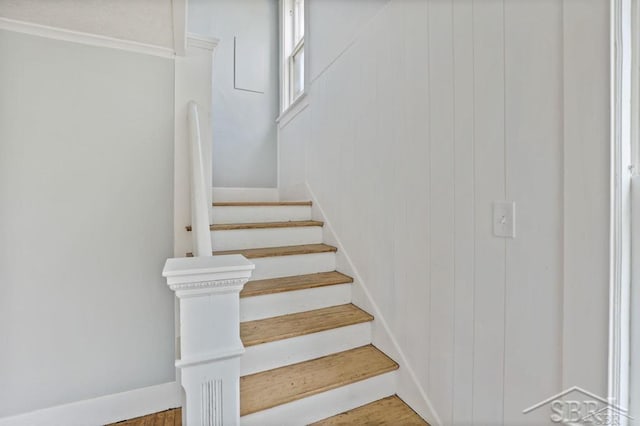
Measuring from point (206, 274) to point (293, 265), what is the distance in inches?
47.1

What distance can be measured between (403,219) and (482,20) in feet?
2.79

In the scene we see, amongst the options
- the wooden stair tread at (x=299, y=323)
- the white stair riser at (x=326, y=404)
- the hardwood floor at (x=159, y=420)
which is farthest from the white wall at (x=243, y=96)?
the white stair riser at (x=326, y=404)

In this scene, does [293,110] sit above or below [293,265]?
above

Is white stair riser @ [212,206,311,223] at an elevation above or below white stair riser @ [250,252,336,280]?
above

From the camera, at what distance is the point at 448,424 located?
124cm

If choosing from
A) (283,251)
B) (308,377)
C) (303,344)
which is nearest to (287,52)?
(283,251)

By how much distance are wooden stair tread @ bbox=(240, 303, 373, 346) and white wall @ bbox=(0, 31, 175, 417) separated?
0.62 meters

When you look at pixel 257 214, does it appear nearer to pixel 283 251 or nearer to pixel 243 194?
pixel 283 251

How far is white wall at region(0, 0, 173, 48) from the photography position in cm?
135

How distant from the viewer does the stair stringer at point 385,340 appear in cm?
136

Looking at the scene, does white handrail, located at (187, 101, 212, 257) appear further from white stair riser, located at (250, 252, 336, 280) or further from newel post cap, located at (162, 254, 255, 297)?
white stair riser, located at (250, 252, 336, 280)

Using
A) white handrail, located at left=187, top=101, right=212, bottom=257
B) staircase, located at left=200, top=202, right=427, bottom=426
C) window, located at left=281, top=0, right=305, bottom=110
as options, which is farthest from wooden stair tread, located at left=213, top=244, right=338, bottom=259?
window, located at left=281, top=0, right=305, bottom=110

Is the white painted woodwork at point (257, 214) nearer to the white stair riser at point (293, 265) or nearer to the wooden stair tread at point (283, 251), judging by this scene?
the wooden stair tread at point (283, 251)

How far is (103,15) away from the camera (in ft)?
4.72
